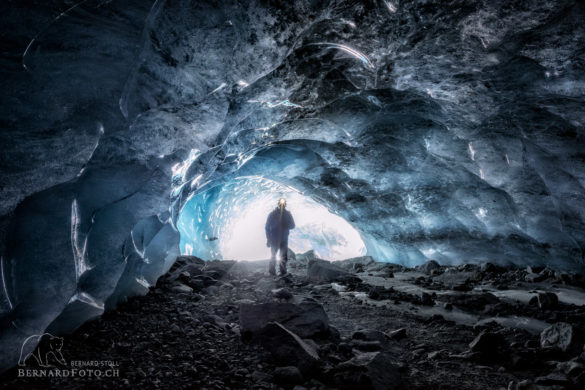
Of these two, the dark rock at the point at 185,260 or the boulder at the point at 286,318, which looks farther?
the dark rock at the point at 185,260

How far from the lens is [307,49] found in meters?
4.09

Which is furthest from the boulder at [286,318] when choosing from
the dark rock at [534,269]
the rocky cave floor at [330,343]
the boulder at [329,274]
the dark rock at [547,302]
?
the dark rock at [534,269]

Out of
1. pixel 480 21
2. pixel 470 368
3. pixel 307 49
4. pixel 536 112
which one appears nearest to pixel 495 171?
pixel 536 112

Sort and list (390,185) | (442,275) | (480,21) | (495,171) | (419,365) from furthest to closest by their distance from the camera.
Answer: (390,185) < (442,275) < (495,171) < (480,21) < (419,365)

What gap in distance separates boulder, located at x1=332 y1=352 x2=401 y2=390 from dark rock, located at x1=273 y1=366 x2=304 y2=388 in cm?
24

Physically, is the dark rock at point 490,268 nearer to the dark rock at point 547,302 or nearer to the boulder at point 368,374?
the dark rock at point 547,302

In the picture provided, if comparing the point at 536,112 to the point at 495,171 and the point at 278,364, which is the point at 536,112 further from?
the point at 278,364

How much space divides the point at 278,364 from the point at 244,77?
3165 mm

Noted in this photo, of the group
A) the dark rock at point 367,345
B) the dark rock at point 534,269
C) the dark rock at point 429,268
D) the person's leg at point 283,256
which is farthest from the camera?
the dark rock at point 429,268

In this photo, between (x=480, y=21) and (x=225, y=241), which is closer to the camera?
(x=480, y=21)

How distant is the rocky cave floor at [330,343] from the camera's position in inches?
68.0

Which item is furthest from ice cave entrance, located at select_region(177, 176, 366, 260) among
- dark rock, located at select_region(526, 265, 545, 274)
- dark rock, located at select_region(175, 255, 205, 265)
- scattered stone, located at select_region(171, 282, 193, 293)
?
dark rock, located at select_region(526, 265, 545, 274)

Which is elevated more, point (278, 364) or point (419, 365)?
point (278, 364)

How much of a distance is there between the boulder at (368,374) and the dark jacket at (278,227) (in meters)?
5.13
